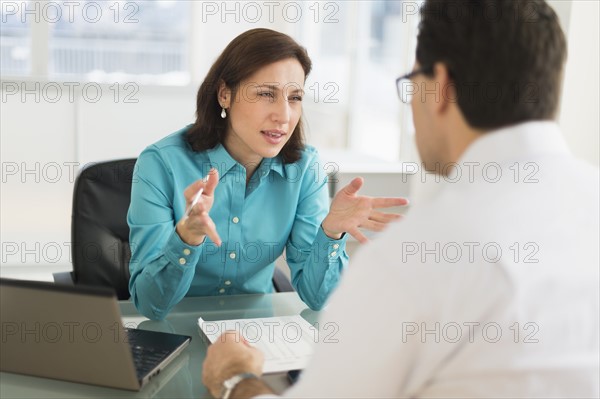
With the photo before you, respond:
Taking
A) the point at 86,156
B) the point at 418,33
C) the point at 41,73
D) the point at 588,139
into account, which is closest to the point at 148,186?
the point at 418,33

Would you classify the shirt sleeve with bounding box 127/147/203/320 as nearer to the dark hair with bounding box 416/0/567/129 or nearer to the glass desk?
the glass desk

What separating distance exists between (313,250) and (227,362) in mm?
706

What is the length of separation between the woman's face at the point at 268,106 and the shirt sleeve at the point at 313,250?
18cm

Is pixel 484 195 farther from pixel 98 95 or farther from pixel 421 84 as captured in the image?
pixel 98 95

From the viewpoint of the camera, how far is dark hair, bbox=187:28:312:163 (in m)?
1.77

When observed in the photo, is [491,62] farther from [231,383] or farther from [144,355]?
[144,355]

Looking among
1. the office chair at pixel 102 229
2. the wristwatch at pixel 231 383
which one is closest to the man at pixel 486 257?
the wristwatch at pixel 231 383

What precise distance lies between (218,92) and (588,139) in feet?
4.76

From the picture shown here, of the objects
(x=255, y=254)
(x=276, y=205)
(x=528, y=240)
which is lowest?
(x=255, y=254)

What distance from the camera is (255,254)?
1.83m

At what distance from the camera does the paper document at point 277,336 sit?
1240mm

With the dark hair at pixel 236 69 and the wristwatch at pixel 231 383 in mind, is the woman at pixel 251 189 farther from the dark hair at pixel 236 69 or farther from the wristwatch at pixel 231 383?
the wristwatch at pixel 231 383

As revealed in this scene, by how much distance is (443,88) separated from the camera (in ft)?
2.90

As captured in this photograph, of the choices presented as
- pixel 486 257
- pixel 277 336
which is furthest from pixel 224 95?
pixel 486 257
